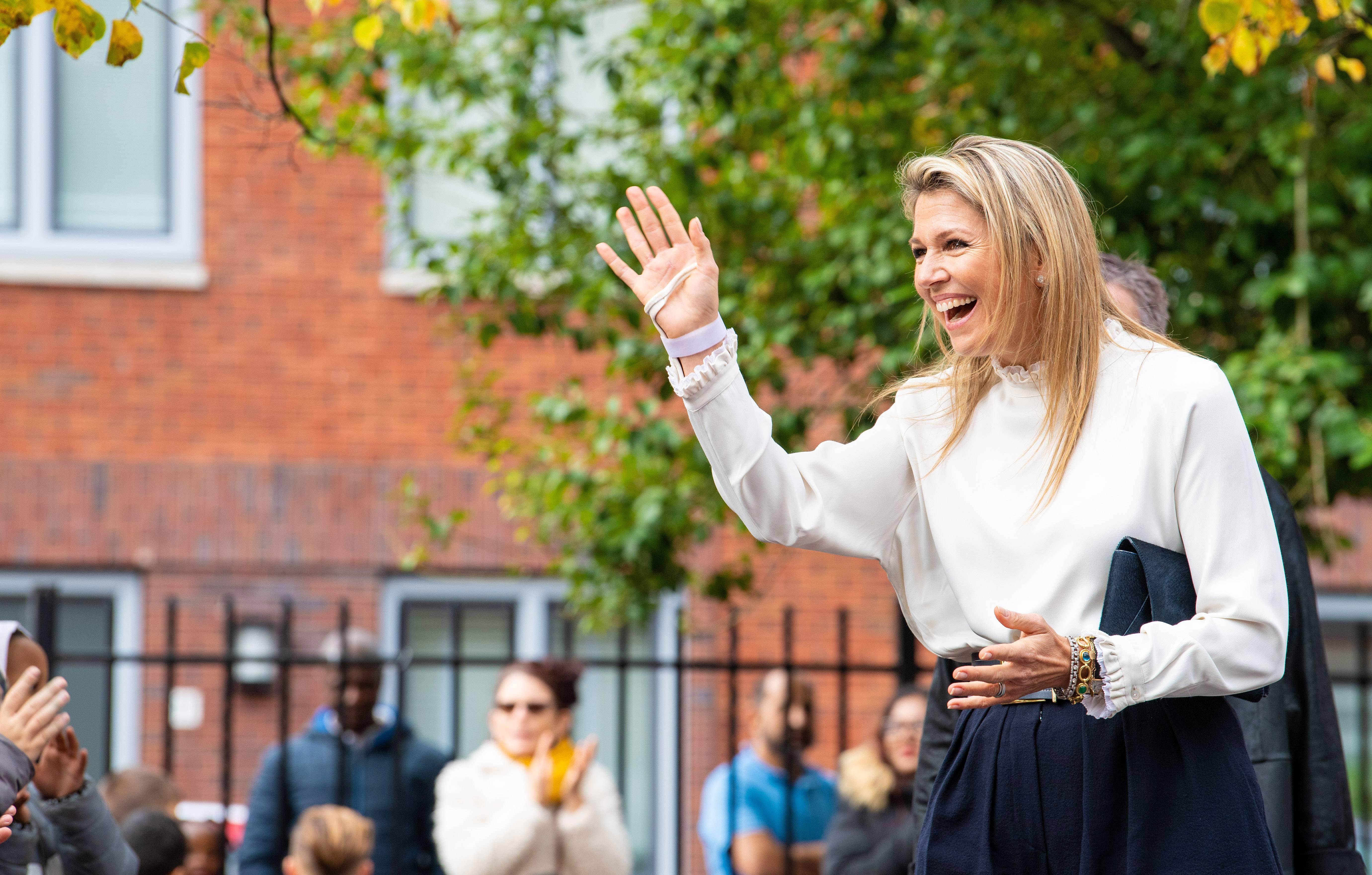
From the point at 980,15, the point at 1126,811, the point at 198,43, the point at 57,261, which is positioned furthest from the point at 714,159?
the point at 57,261

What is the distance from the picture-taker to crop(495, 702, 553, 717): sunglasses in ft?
15.6

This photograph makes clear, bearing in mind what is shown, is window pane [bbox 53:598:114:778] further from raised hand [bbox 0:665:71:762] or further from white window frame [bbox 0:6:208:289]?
raised hand [bbox 0:665:71:762]

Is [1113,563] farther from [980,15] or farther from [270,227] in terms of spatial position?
[270,227]

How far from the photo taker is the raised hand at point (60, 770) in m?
3.14

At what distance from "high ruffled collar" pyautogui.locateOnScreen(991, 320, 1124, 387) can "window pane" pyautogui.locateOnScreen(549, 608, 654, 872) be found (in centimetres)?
605

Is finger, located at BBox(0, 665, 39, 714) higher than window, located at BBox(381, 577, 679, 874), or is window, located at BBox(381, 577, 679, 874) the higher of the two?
finger, located at BBox(0, 665, 39, 714)

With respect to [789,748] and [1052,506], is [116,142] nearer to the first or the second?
[789,748]

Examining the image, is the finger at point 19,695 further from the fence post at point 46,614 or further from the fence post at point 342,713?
the fence post at point 46,614

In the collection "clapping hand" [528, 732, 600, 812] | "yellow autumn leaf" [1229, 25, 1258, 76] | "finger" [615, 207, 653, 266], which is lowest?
"clapping hand" [528, 732, 600, 812]

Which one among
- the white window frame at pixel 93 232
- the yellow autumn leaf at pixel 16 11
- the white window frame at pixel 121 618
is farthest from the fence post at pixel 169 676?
the white window frame at pixel 93 232

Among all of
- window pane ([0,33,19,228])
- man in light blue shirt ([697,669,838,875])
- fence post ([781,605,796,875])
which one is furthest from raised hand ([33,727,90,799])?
window pane ([0,33,19,228])

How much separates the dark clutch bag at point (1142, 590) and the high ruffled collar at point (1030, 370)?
28cm

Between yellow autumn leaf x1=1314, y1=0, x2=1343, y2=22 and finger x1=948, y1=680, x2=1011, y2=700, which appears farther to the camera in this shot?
yellow autumn leaf x1=1314, y1=0, x2=1343, y2=22

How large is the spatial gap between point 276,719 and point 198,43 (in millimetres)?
5860
